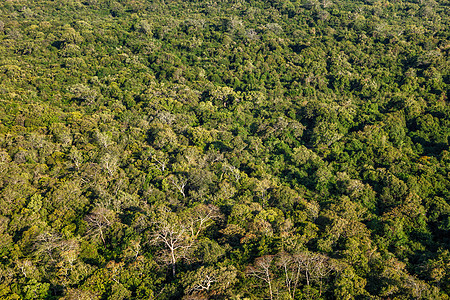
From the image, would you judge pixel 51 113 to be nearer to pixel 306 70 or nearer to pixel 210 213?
pixel 210 213

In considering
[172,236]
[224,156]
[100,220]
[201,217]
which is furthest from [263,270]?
[224,156]

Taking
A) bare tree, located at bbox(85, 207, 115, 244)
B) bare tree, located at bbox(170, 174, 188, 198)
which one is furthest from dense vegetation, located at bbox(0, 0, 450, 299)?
bare tree, located at bbox(170, 174, 188, 198)

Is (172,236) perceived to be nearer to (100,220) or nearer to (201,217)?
(201,217)

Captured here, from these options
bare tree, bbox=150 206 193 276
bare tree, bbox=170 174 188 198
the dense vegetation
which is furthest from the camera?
bare tree, bbox=170 174 188 198

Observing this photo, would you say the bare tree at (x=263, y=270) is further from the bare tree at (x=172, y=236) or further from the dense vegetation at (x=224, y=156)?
the bare tree at (x=172, y=236)

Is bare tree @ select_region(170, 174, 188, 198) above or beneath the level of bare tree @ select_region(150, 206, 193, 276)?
beneath

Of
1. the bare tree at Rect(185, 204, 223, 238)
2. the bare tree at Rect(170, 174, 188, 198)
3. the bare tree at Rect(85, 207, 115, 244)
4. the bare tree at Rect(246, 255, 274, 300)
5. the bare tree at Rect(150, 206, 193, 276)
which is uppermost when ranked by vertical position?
the bare tree at Rect(246, 255, 274, 300)

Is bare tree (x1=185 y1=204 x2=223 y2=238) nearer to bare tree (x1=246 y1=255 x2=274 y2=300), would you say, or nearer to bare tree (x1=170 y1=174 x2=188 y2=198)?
bare tree (x1=246 y1=255 x2=274 y2=300)

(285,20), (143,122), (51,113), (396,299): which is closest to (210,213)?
Answer: (396,299)
